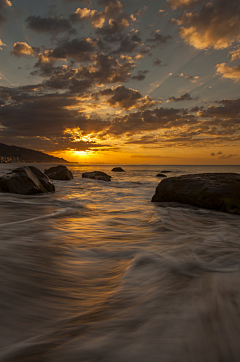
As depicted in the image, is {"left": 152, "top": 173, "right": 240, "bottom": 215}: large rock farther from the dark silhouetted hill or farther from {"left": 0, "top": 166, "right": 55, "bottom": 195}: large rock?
the dark silhouetted hill

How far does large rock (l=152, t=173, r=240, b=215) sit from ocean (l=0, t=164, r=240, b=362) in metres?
1.86

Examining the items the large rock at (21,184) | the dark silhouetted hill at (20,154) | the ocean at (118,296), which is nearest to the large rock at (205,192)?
the ocean at (118,296)

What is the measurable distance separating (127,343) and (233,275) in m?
1.59

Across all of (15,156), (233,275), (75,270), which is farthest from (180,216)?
(15,156)

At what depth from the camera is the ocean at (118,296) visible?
1.15m

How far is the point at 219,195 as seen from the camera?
5668 mm

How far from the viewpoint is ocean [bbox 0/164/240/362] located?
1.15 meters

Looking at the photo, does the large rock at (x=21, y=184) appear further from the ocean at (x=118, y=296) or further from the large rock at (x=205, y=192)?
the large rock at (x=205, y=192)

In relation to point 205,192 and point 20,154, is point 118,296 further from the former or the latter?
point 20,154

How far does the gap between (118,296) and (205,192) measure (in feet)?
16.6

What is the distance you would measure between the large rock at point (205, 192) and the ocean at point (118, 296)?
1.86m

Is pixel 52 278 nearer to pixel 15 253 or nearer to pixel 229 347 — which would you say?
pixel 15 253

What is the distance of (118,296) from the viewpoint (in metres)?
1.76

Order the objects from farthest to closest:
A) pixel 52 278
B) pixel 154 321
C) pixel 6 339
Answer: pixel 52 278 < pixel 154 321 < pixel 6 339
